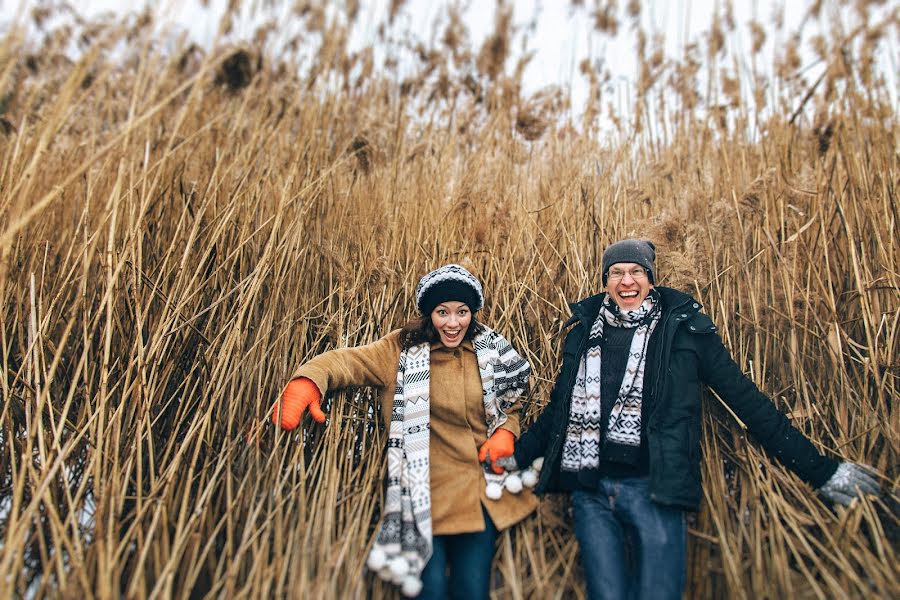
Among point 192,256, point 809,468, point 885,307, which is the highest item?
point 192,256

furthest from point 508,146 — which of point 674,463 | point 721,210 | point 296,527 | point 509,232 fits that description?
point 296,527

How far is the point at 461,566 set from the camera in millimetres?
→ 1470

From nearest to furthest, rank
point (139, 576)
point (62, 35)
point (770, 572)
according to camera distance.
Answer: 1. point (139, 576)
2. point (770, 572)
3. point (62, 35)

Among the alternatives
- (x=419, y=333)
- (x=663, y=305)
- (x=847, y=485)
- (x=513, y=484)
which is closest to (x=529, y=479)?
(x=513, y=484)

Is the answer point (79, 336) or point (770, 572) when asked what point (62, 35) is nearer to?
point (79, 336)

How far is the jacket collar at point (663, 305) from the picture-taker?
1673 mm

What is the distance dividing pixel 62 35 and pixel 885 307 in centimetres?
399

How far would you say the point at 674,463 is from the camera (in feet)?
4.83

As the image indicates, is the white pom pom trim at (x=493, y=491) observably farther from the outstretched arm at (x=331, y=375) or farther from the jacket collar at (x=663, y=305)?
the jacket collar at (x=663, y=305)

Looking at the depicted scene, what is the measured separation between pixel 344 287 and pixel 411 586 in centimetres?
107

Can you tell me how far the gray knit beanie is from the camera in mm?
1740

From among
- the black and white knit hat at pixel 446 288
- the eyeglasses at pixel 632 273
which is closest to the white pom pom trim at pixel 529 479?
the black and white knit hat at pixel 446 288

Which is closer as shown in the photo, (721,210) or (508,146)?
(721,210)

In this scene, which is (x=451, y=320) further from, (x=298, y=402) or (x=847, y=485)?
(x=847, y=485)
